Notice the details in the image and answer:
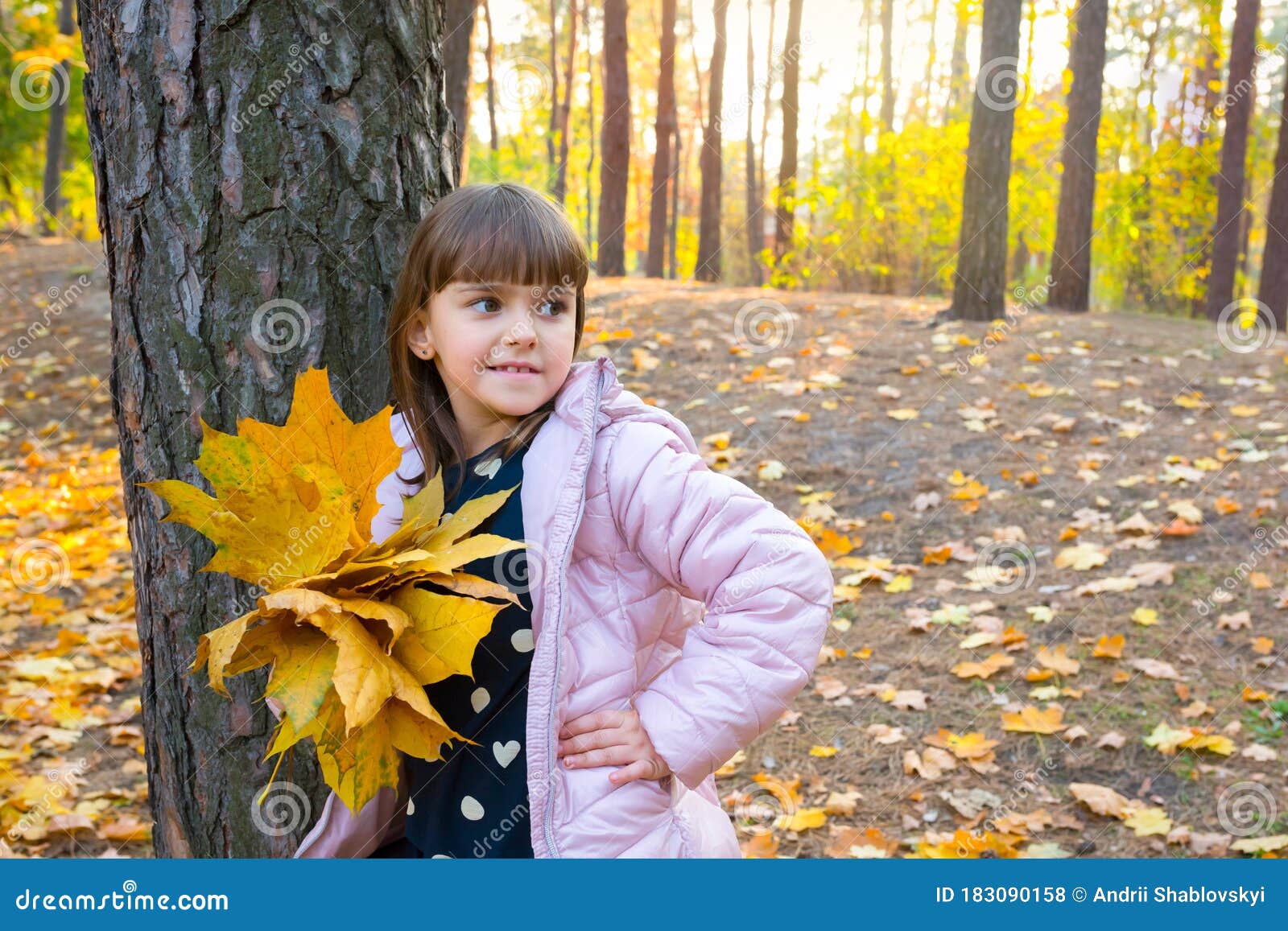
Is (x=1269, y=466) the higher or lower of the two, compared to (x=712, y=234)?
lower

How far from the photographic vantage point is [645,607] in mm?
1601

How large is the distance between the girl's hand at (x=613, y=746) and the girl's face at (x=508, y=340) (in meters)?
0.51

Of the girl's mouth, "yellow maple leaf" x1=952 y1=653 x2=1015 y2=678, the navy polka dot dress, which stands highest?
the girl's mouth

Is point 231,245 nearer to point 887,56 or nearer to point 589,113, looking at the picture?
point 589,113

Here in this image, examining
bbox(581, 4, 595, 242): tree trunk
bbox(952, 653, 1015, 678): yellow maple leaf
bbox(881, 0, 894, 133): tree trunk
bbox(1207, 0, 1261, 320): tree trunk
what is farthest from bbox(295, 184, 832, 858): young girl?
bbox(881, 0, 894, 133): tree trunk

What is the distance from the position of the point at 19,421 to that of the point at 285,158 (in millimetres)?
6121

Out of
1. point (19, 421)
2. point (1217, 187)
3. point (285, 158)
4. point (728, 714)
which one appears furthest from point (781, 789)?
point (1217, 187)

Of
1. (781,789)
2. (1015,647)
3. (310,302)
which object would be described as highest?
(310,302)

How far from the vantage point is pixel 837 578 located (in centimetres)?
413

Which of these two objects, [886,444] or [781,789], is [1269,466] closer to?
[886,444]

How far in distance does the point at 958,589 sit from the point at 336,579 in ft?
10.0

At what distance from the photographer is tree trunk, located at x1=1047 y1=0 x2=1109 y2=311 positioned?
7.66m

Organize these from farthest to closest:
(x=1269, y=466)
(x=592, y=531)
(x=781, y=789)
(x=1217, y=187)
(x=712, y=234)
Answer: (x=712, y=234) → (x=1217, y=187) → (x=1269, y=466) → (x=781, y=789) → (x=592, y=531)

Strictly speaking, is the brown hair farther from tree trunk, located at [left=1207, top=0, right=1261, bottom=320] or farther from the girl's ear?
tree trunk, located at [left=1207, top=0, right=1261, bottom=320]
